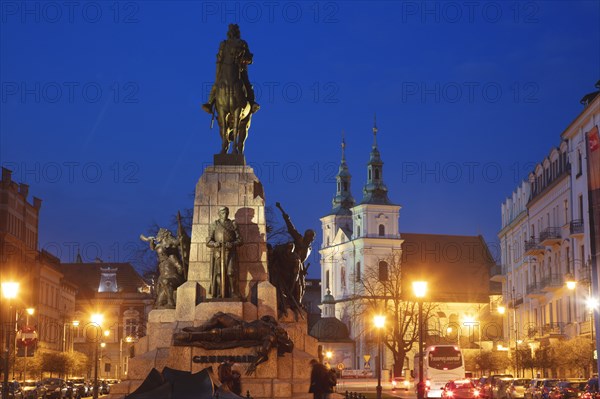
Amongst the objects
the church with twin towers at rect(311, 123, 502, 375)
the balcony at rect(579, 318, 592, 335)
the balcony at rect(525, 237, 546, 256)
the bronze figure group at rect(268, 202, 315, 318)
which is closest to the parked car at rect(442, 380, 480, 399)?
the balcony at rect(579, 318, 592, 335)

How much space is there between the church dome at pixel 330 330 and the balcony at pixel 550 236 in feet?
257

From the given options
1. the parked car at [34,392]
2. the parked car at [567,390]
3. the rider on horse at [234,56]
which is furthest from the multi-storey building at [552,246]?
the rider on horse at [234,56]

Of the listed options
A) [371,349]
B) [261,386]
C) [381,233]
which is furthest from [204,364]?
[381,233]

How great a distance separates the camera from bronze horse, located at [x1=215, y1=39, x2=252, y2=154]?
99.5 feet

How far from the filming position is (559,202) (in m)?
70.4

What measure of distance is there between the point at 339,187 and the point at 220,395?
16721 cm

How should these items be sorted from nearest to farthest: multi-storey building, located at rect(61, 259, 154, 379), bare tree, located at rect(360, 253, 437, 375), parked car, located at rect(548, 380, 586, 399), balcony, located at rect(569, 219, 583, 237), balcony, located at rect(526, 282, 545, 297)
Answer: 1. parked car, located at rect(548, 380, 586, 399)
2. balcony, located at rect(569, 219, 583, 237)
3. balcony, located at rect(526, 282, 545, 297)
4. bare tree, located at rect(360, 253, 437, 375)
5. multi-storey building, located at rect(61, 259, 154, 379)

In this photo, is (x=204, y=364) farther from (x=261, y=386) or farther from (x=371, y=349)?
(x=371, y=349)

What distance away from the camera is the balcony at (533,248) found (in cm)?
7515

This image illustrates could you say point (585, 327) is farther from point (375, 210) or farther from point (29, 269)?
point (375, 210)

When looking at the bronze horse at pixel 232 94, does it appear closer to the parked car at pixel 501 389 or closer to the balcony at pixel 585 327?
the parked car at pixel 501 389

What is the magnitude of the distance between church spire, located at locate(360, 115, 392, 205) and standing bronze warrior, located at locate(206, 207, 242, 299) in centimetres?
13313

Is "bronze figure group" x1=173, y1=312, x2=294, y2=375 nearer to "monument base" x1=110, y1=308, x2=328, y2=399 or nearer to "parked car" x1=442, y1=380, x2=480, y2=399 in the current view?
"monument base" x1=110, y1=308, x2=328, y2=399

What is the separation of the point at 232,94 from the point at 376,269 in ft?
408
